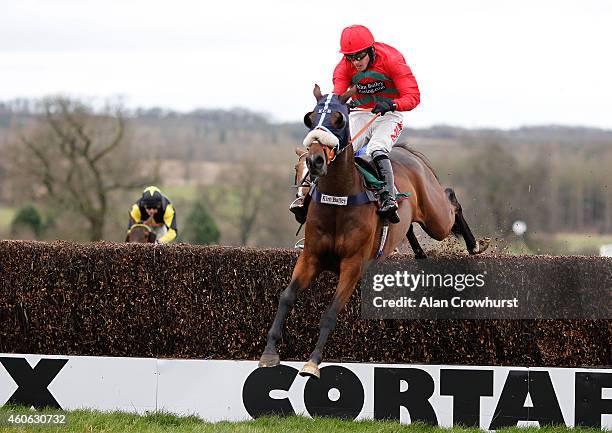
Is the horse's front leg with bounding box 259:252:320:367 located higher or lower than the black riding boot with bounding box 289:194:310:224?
lower

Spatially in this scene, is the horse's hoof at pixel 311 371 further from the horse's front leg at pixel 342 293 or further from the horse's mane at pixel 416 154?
the horse's mane at pixel 416 154

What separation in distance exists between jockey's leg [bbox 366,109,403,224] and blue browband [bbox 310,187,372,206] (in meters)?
0.26

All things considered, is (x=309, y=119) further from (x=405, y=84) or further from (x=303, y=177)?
(x=405, y=84)

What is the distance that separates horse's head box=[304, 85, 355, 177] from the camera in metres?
5.82

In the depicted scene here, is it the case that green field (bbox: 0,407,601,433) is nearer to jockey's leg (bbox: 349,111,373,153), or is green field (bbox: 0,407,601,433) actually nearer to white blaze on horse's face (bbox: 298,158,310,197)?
white blaze on horse's face (bbox: 298,158,310,197)

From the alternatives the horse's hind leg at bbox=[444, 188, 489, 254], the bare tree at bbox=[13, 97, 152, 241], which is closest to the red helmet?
the horse's hind leg at bbox=[444, 188, 489, 254]

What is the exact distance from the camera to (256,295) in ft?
25.4

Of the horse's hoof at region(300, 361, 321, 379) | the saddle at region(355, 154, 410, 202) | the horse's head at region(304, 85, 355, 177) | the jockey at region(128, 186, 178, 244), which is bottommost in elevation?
the horse's hoof at region(300, 361, 321, 379)

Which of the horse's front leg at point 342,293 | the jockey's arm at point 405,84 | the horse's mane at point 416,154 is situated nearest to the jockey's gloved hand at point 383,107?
the jockey's arm at point 405,84

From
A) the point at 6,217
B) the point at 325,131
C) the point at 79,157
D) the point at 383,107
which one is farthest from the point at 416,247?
the point at 6,217

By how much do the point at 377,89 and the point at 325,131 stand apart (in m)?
1.49

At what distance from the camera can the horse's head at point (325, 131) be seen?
5820 mm

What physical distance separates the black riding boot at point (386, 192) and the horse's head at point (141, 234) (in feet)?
16.6

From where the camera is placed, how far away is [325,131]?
5.95 m
